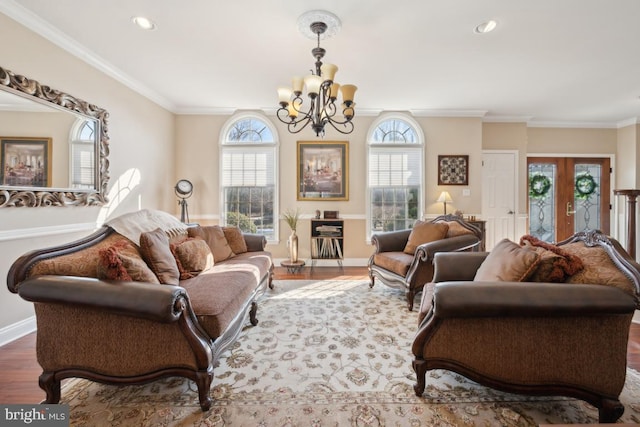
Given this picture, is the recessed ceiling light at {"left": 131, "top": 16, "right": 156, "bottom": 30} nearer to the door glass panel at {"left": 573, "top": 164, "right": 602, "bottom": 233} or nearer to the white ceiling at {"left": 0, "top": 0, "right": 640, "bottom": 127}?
the white ceiling at {"left": 0, "top": 0, "right": 640, "bottom": 127}

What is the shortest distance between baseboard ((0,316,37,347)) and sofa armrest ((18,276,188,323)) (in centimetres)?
140

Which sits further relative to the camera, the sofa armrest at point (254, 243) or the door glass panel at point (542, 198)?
the door glass panel at point (542, 198)

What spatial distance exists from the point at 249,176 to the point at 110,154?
6.40 feet

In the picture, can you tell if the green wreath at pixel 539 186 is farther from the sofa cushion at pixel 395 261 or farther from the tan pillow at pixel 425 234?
the sofa cushion at pixel 395 261

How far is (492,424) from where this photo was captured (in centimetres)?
137

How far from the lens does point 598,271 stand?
140cm

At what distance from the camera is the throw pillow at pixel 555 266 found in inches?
58.3

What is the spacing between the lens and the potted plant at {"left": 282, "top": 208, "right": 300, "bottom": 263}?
4168 mm

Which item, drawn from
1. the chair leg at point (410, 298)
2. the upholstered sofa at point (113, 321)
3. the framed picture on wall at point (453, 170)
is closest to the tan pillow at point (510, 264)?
the chair leg at point (410, 298)

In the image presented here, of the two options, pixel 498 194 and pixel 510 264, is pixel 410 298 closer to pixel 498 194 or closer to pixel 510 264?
pixel 510 264

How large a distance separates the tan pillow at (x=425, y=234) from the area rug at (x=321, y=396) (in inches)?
50.2

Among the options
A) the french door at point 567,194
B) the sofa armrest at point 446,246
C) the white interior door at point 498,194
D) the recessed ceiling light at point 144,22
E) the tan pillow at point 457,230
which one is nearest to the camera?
the recessed ceiling light at point 144,22

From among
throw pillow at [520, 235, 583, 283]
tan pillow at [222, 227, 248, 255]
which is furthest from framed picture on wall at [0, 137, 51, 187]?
throw pillow at [520, 235, 583, 283]

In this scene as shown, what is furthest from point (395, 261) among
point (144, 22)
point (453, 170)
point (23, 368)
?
point (144, 22)
